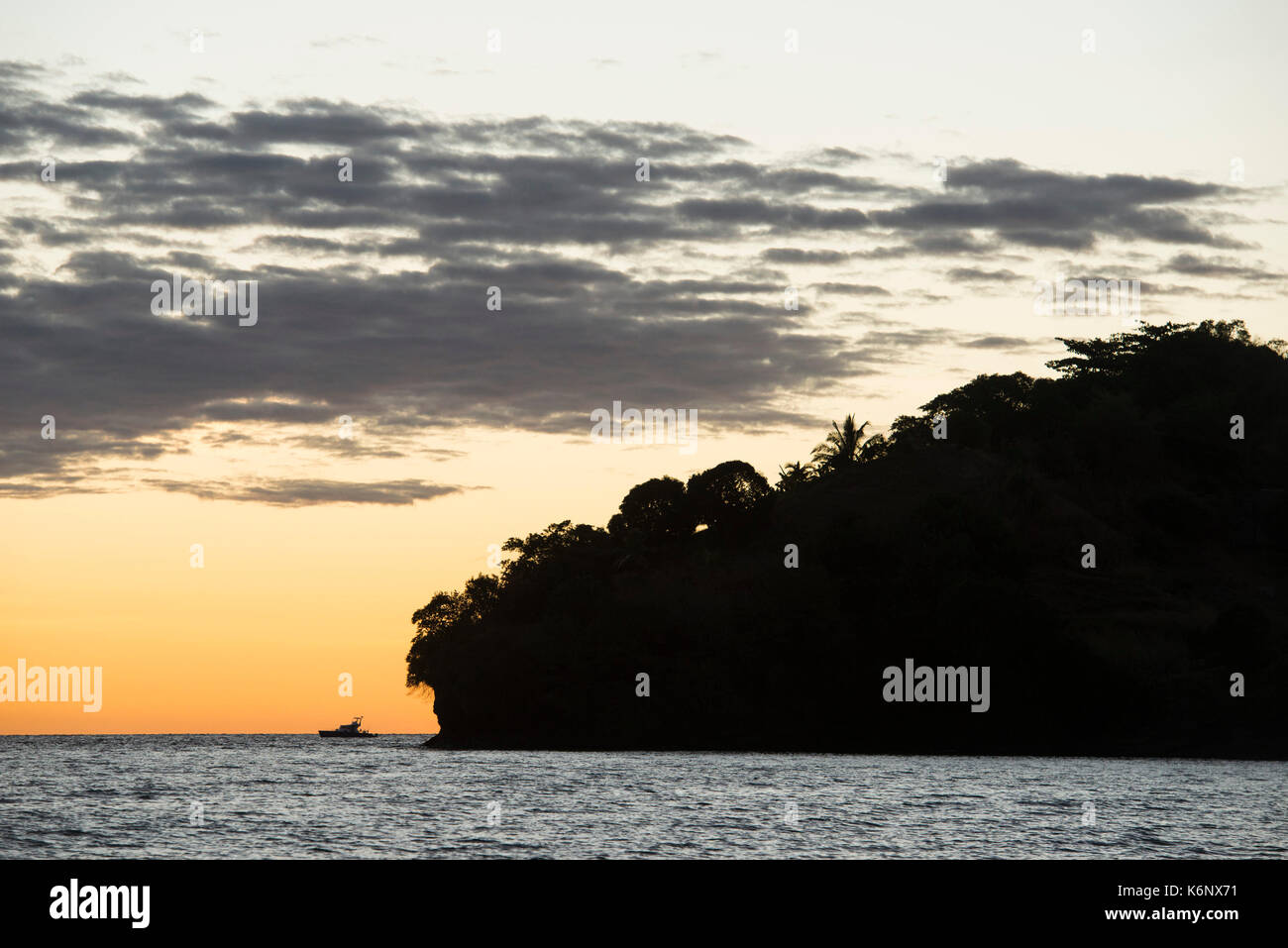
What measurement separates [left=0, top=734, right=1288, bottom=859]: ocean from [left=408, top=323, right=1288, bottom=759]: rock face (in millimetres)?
19539

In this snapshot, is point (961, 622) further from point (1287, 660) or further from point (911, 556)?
point (1287, 660)

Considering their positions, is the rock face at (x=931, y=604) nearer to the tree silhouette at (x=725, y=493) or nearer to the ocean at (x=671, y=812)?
the tree silhouette at (x=725, y=493)

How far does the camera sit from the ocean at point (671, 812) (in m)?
48.7

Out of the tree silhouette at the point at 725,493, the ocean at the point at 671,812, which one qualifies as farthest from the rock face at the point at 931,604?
the ocean at the point at 671,812

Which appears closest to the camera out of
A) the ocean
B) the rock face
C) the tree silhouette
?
the ocean

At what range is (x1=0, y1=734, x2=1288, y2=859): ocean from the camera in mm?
48688

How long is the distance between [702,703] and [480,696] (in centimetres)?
2715

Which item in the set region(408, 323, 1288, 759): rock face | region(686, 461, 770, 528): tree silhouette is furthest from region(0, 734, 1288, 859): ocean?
region(686, 461, 770, 528): tree silhouette

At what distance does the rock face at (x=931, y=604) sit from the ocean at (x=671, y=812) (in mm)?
19539

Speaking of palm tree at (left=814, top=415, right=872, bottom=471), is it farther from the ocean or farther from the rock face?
the ocean

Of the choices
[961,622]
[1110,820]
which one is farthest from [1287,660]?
[1110,820]

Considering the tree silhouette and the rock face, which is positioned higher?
the tree silhouette
